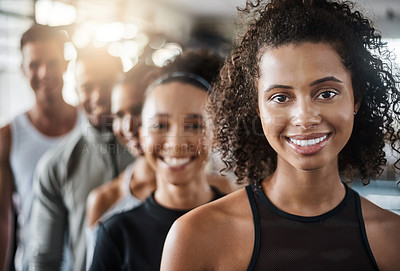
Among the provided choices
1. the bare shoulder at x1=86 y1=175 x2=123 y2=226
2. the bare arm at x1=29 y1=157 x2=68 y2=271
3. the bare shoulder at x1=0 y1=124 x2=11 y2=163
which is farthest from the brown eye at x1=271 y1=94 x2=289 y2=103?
the bare shoulder at x1=0 y1=124 x2=11 y2=163

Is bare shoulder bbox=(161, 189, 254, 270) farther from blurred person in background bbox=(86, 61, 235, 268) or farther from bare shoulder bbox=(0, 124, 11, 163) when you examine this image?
bare shoulder bbox=(0, 124, 11, 163)

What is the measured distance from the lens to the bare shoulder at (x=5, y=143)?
128 cm

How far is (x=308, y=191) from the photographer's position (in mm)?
643

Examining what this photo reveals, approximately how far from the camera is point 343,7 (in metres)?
0.65

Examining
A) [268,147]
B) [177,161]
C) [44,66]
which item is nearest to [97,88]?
[44,66]

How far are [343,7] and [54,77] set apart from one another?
0.90 metres

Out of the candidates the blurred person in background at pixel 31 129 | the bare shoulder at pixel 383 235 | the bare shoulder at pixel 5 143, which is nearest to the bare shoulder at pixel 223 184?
the bare shoulder at pixel 383 235

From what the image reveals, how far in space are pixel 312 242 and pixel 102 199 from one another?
2.07ft

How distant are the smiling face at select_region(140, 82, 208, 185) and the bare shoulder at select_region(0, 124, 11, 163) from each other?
2.13 ft

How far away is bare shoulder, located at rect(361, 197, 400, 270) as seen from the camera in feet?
2.02

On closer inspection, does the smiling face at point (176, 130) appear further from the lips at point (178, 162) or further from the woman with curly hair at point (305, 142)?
the woman with curly hair at point (305, 142)

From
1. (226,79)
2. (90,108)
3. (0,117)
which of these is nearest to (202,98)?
(226,79)

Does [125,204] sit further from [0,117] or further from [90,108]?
[0,117]

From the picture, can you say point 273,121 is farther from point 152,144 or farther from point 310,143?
point 152,144
